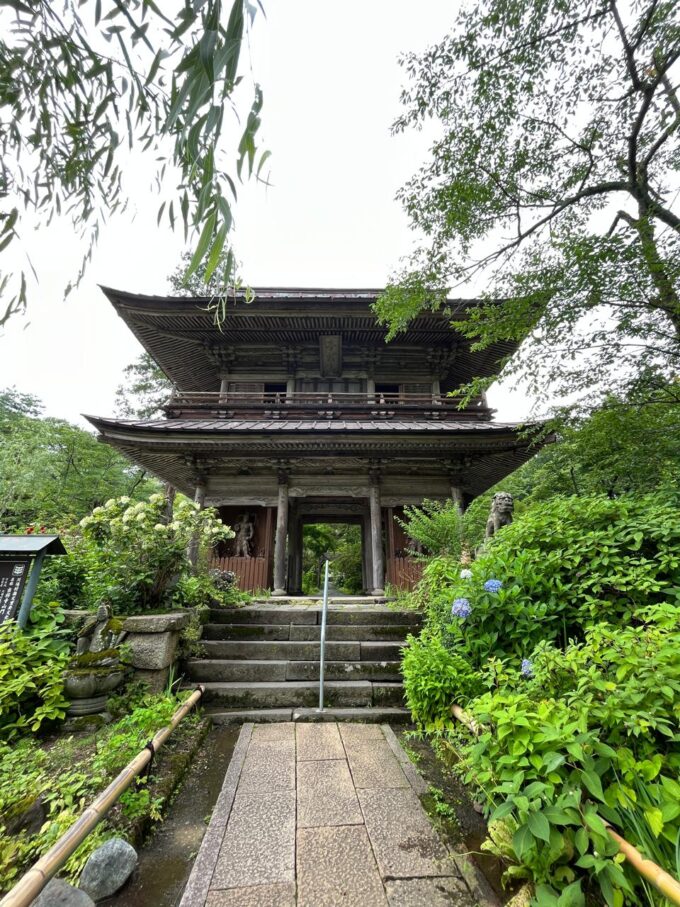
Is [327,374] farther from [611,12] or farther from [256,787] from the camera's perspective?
[256,787]

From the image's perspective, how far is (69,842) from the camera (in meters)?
1.40

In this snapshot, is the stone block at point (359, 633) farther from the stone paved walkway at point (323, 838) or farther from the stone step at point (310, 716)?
the stone paved walkway at point (323, 838)

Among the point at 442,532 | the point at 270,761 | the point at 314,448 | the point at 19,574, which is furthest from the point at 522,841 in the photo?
the point at 314,448

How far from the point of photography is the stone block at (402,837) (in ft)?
5.61

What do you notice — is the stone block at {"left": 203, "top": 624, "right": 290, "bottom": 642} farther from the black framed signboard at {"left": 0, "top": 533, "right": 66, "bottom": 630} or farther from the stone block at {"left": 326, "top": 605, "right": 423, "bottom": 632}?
the black framed signboard at {"left": 0, "top": 533, "right": 66, "bottom": 630}

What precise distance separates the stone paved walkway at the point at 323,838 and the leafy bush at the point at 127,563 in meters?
1.79

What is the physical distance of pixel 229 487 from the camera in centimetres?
889

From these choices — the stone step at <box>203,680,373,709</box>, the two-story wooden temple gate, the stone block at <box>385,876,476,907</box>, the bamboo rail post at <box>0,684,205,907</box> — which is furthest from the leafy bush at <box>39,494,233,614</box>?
the two-story wooden temple gate

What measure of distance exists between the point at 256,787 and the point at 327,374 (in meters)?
9.32

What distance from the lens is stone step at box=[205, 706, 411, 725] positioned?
3248 mm

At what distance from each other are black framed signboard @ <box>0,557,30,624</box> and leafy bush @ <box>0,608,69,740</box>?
0.14 m

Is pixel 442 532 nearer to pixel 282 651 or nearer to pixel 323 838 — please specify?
pixel 282 651

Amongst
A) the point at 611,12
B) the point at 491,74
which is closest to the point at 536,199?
the point at 491,74

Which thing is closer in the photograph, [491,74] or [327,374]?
[491,74]
